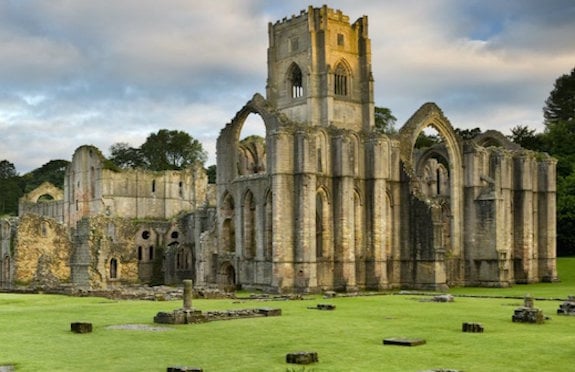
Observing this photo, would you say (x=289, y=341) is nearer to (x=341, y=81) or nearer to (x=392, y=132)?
(x=341, y=81)

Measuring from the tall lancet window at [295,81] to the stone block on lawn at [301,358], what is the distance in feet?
142

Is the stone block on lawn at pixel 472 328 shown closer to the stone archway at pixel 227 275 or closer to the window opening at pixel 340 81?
the stone archway at pixel 227 275

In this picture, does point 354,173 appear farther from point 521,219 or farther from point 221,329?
point 221,329

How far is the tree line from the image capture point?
62031mm

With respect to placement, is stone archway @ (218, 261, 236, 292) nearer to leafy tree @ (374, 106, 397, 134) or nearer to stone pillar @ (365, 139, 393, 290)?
stone pillar @ (365, 139, 393, 290)

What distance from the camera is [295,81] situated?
5803cm

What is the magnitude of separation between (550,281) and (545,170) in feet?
23.5

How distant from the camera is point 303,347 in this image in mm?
17547

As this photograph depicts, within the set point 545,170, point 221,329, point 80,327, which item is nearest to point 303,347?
point 221,329

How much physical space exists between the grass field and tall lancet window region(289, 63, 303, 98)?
31.2 m

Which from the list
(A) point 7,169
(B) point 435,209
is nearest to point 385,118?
(B) point 435,209

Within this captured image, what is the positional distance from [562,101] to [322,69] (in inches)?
2047

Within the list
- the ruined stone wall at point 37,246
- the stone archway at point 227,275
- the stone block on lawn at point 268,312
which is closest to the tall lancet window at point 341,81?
the stone archway at point 227,275

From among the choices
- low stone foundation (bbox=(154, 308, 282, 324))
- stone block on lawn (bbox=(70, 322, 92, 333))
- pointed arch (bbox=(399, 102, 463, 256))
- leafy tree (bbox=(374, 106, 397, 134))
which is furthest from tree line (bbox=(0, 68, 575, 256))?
stone block on lawn (bbox=(70, 322, 92, 333))
